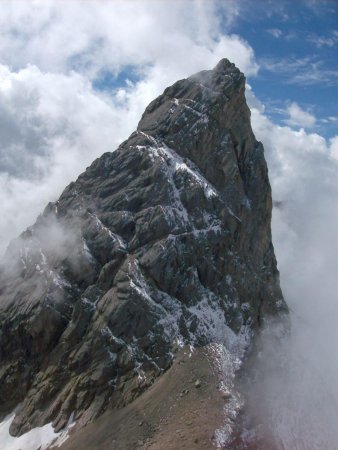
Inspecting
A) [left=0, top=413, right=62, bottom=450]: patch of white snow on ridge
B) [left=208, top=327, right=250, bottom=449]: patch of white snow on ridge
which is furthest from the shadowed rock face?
[left=208, top=327, right=250, bottom=449]: patch of white snow on ridge

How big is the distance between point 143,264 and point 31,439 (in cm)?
3299

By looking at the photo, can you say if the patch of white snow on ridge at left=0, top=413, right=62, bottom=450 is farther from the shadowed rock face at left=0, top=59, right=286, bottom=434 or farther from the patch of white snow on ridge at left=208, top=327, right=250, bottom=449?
the patch of white snow on ridge at left=208, top=327, right=250, bottom=449

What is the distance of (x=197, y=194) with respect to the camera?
94.9 meters

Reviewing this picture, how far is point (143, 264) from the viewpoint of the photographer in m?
89.6

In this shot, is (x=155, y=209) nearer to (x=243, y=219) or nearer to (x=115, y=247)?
(x=115, y=247)

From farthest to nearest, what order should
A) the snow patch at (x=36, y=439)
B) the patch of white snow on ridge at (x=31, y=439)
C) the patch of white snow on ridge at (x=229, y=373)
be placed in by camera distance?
1. the patch of white snow on ridge at (x=31, y=439)
2. the snow patch at (x=36, y=439)
3. the patch of white snow on ridge at (x=229, y=373)

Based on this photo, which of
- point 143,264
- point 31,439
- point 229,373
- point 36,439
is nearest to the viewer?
point 36,439

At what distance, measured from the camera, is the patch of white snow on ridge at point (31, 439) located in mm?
74750

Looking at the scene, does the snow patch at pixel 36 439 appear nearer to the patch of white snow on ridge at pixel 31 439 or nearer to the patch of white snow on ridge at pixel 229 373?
the patch of white snow on ridge at pixel 31 439

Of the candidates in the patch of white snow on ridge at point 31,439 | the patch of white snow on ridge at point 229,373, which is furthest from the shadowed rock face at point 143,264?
the patch of white snow on ridge at point 229,373

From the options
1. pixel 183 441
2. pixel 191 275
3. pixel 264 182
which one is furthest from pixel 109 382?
pixel 264 182

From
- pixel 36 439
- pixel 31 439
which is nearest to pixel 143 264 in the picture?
pixel 36 439

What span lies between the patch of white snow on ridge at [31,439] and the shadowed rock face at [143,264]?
129cm

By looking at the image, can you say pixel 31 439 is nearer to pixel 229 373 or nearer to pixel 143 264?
pixel 229 373
